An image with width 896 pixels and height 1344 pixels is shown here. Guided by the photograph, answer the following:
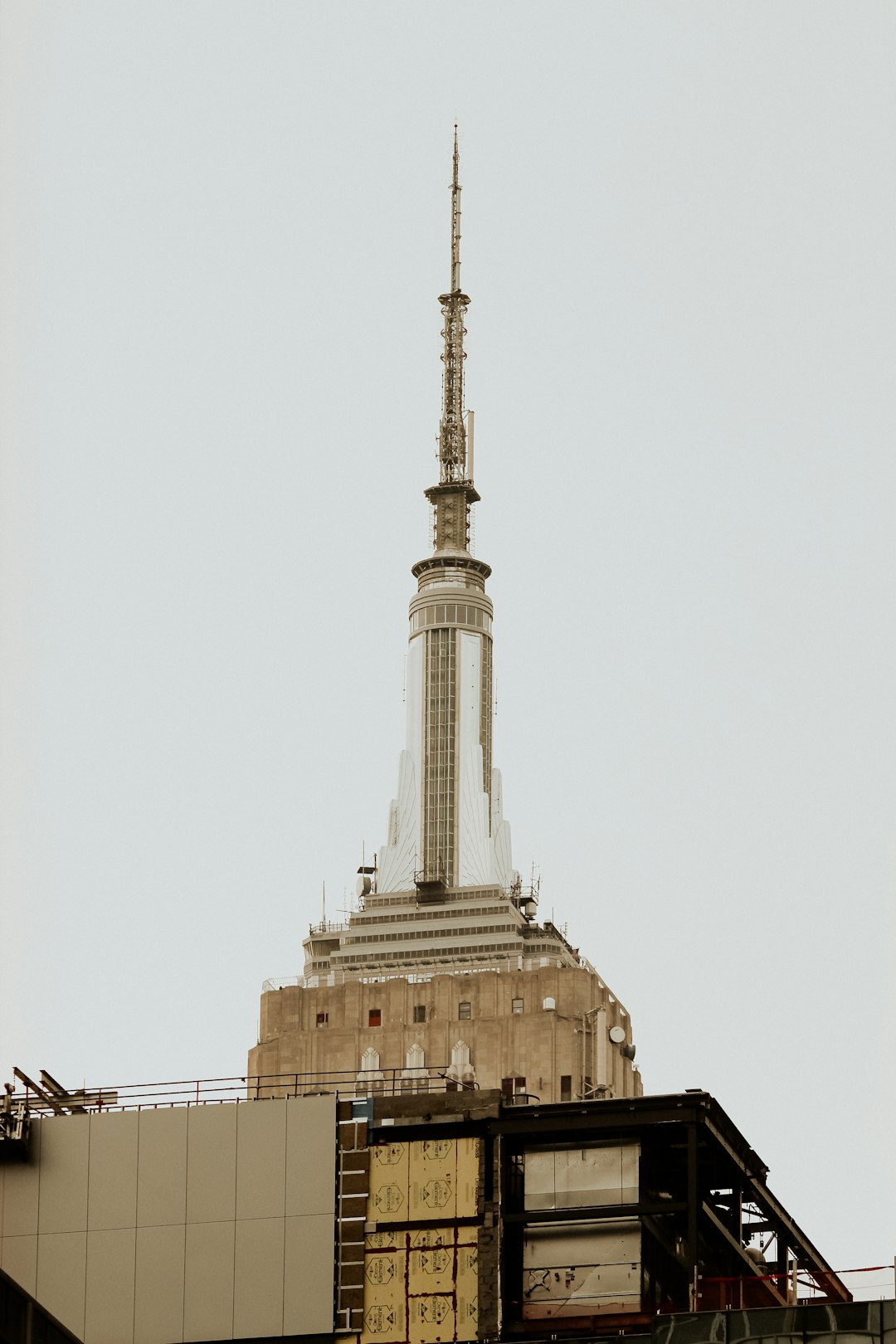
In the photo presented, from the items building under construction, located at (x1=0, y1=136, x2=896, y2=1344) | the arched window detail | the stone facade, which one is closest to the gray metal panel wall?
building under construction, located at (x1=0, y1=136, x2=896, y2=1344)

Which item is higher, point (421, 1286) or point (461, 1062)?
point (461, 1062)

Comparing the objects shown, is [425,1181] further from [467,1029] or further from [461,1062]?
[467,1029]

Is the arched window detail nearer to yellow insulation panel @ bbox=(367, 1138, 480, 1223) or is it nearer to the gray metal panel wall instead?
the gray metal panel wall

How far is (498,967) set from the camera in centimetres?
19800

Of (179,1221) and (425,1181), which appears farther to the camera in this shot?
(179,1221)

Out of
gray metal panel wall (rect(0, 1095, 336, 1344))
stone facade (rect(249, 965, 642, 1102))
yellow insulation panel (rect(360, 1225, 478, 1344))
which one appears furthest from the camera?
stone facade (rect(249, 965, 642, 1102))

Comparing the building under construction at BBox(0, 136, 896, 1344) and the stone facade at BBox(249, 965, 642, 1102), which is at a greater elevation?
the stone facade at BBox(249, 965, 642, 1102)

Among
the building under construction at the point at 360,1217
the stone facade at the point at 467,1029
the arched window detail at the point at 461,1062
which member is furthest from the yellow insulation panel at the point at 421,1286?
the stone facade at the point at 467,1029

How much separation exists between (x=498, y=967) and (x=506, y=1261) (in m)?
113

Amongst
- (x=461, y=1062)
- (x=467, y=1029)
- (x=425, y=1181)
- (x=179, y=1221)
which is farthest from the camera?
(x=467, y=1029)

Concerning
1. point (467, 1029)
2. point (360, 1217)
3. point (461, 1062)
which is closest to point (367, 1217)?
point (360, 1217)

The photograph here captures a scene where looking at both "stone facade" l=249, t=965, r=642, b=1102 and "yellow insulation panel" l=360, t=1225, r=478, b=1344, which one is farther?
"stone facade" l=249, t=965, r=642, b=1102

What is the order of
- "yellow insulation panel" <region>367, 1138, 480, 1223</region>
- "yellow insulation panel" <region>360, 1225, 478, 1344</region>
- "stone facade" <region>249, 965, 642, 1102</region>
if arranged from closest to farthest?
"yellow insulation panel" <region>360, 1225, 478, 1344</region> < "yellow insulation panel" <region>367, 1138, 480, 1223</region> < "stone facade" <region>249, 965, 642, 1102</region>

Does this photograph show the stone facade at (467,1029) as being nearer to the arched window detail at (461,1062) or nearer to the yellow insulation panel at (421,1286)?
the arched window detail at (461,1062)
